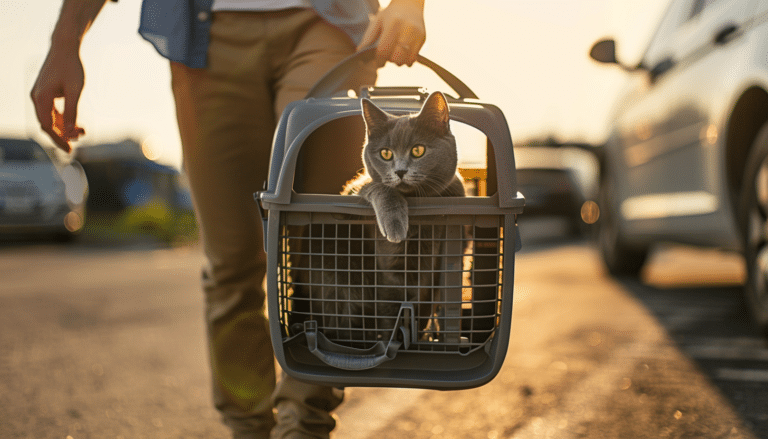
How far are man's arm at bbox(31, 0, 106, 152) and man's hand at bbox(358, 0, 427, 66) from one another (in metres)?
0.81

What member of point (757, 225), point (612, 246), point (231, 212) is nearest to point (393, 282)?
point (231, 212)

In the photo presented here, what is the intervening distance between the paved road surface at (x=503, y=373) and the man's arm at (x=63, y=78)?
3.71ft

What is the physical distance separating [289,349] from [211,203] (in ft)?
2.02

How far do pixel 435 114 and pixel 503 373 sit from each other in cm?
186

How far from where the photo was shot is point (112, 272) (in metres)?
7.54

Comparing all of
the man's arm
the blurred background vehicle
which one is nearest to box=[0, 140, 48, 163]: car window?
the blurred background vehicle

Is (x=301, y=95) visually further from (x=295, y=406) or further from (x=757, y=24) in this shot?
(x=757, y=24)

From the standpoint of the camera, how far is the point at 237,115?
1850 mm

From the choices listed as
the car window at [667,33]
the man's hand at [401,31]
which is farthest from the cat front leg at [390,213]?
the car window at [667,33]

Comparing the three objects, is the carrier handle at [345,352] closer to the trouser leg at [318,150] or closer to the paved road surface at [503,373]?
the trouser leg at [318,150]

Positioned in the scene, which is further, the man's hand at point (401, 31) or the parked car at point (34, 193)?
the parked car at point (34, 193)

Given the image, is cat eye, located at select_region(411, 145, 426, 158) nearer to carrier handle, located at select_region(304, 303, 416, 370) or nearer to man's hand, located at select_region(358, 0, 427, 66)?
man's hand, located at select_region(358, 0, 427, 66)

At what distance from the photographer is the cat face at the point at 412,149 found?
1.47m

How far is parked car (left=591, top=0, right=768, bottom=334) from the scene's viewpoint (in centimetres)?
307
